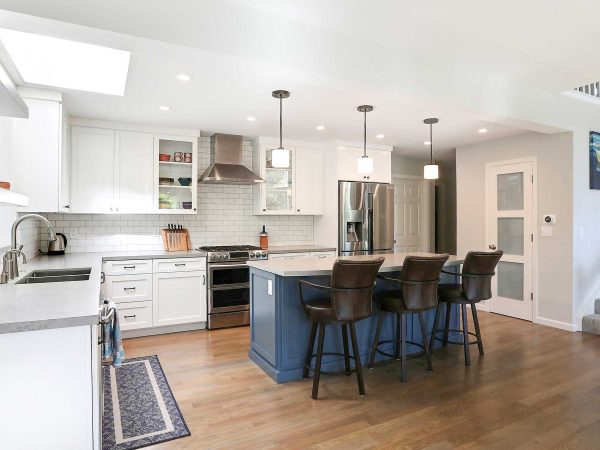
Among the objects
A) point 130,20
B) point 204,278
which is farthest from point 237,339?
point 130,20

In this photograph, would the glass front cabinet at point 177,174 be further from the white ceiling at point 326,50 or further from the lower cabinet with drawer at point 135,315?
the lower cabinet with drawer at point 135,315

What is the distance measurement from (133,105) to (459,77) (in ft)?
10.1

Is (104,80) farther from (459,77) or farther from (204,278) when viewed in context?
(459,77)

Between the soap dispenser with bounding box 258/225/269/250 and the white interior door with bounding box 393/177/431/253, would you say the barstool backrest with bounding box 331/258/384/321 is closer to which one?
the soap dispenser with bounding box 258/225/269/250

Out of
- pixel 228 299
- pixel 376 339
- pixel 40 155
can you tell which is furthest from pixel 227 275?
pixel 40 155

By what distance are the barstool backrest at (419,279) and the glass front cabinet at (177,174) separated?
292 centimetres

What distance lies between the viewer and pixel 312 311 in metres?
2.89

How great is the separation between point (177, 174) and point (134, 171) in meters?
0.55

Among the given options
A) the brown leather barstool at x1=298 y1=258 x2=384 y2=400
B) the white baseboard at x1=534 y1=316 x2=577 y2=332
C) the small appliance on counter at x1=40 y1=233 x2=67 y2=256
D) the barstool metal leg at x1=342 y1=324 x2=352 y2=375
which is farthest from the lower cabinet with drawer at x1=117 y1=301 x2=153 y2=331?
the white baseboard at x1=534 y1=316 x2=577 y2=332

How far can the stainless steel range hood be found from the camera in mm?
4914

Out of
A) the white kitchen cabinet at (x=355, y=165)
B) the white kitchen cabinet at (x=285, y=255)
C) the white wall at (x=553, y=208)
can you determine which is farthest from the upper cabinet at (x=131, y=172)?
the white wall at (x=553, y=208)

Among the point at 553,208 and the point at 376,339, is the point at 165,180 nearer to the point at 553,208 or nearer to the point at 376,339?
the point at 376,339

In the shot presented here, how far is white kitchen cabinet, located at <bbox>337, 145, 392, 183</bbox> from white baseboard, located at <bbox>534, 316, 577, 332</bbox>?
2730 mm

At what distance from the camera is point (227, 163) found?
5.18 m
